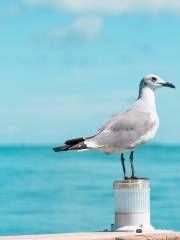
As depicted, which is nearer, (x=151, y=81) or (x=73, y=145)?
(x=73, y=145)

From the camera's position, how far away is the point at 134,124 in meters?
9.70

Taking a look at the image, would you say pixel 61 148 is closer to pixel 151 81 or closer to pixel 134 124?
pixel 134 124

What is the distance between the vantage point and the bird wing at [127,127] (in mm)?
9625

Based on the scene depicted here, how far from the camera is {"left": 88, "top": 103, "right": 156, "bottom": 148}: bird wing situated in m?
9.62

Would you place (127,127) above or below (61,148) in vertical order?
above

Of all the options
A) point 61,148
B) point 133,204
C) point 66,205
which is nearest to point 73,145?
point 61,148

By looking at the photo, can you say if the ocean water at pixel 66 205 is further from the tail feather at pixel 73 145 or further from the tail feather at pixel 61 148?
the tail feather at pixel 61 148

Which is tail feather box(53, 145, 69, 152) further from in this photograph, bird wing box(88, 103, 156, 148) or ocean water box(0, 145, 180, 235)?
ocean water box(0, 145, 180, 235)

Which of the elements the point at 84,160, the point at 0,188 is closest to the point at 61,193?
the point at 0,188

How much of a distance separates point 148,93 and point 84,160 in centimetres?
7438

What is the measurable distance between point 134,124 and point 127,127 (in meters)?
0.08

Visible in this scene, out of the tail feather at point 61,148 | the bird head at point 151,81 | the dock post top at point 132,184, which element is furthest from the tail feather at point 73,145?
the bird head at point 151,81

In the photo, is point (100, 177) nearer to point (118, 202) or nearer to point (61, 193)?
point (61, 193)

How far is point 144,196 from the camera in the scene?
909 centimetres
